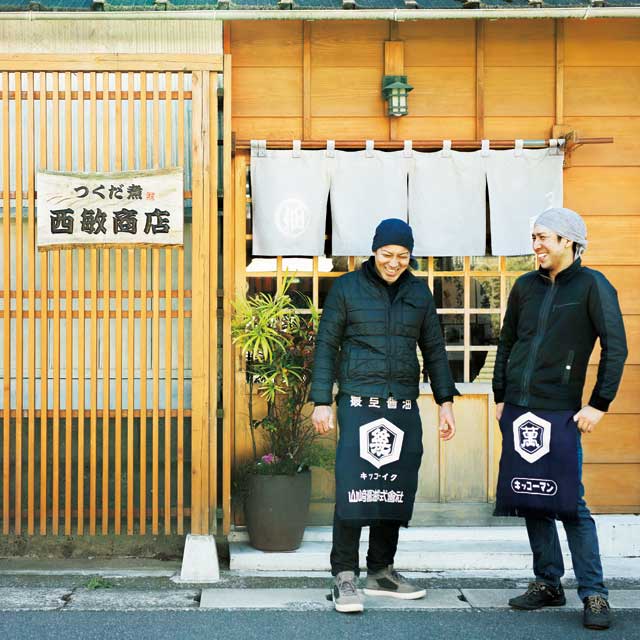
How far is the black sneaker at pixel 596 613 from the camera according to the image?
17.7 ft

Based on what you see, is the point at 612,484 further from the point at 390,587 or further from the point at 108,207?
the point at 108,207

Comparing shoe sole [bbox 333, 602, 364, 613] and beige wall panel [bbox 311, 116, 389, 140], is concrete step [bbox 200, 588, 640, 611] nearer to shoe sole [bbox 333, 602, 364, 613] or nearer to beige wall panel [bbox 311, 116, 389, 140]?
shoe sole [bbox 333, 602, 364, 613]

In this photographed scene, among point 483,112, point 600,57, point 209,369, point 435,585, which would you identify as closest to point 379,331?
point 209,369

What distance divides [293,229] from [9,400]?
2.42m

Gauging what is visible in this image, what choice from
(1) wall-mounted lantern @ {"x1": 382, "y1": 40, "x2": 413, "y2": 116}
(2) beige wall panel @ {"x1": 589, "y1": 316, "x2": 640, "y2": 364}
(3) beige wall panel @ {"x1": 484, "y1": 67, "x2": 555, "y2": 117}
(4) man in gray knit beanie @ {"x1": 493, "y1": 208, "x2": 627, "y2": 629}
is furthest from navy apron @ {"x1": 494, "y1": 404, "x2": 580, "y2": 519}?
(3) beige wall panel @ {"x1": 484, "y1": 67, "x2": 555, "y2": 117}

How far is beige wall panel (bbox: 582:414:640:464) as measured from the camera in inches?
293

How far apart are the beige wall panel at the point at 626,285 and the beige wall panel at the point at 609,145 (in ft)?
2.69

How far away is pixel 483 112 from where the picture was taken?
295 inches


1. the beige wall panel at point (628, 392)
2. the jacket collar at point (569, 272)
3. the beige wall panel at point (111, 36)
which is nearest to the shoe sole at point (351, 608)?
the jacket collar at point (569, 272)

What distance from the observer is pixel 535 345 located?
566 cm

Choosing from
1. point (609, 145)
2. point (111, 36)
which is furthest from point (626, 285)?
point (111, 36)

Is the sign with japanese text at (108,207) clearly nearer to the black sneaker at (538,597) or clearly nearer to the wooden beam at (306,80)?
the wooden beam at (306,80)

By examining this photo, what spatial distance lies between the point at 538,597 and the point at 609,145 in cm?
361

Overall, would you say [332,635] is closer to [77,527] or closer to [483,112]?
[77,527]
